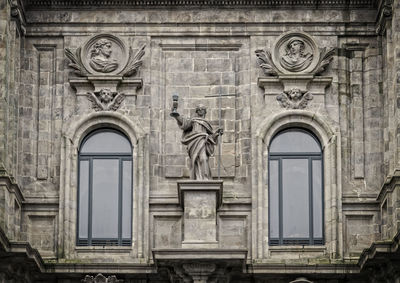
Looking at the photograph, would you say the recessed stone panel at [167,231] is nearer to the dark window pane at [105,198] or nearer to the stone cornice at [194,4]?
the dark window pane at [105,198]

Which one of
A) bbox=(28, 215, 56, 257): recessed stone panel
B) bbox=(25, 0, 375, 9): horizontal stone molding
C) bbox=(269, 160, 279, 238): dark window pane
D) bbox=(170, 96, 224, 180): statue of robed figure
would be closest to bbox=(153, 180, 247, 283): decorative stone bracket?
bbox=(170, 96, 224, 180): statue of robed figure

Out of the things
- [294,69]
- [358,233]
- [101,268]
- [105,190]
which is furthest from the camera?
[294,69]

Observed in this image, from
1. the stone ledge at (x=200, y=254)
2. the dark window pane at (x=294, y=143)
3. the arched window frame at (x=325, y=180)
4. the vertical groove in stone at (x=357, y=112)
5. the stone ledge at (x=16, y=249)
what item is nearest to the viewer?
the stone ledge at (x=16, y=249)

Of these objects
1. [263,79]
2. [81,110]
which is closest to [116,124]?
[81,110]

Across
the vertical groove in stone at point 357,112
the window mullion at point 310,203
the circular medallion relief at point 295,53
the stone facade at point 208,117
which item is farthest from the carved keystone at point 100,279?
the circular medallion relief at point 295,53

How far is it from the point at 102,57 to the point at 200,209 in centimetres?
454

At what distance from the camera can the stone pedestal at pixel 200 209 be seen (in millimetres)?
38781

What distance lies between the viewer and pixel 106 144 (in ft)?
134

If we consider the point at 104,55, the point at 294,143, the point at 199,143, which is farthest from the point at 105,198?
the point at 294,143

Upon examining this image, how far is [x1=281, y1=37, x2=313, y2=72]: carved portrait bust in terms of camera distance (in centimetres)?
4084

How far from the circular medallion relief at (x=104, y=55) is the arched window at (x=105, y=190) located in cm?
140

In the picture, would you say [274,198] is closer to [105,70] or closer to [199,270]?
[199,270]

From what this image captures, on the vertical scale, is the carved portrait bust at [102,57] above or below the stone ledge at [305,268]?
above

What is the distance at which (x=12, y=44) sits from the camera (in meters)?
39.8
